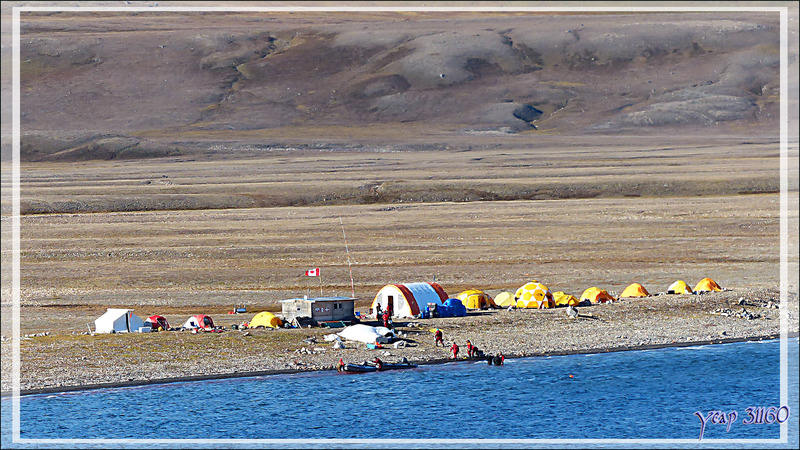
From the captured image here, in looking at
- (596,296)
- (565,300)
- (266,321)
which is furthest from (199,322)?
(596,296)

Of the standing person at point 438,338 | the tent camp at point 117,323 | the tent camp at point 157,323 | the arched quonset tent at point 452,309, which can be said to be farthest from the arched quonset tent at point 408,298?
the tent camp at point 117,323

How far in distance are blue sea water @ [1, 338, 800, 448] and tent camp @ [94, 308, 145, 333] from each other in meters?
9.27

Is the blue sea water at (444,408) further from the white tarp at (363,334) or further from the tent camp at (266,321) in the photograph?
the tent camp at (266,321)

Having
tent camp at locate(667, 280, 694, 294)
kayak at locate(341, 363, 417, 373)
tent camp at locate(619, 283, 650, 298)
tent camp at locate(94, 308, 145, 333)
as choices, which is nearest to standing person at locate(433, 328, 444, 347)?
kayak at locate(341, 363, 417, 373)

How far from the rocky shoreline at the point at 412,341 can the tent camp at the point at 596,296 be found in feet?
2.99

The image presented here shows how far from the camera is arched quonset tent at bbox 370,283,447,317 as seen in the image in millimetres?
51469

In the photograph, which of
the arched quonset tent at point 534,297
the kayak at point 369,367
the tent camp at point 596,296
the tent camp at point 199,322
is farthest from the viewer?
the tent camp at point 596,296

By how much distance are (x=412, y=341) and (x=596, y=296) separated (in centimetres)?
1403

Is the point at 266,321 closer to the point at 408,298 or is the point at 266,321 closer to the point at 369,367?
the point at 408,298

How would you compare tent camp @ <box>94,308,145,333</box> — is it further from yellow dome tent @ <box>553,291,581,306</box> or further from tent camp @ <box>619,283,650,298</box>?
tent camp @ <box>619,283,650,298</box>

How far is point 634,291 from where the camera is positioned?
57719 millimetres

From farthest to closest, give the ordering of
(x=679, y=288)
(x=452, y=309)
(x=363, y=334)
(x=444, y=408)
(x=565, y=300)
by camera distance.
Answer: (x=679, y=288), (x=565, y=300), (x=452, y=309), (x=363, y=334), (x=444, y=408)

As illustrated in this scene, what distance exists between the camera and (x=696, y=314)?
53844mm

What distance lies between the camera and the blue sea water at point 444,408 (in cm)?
3347
